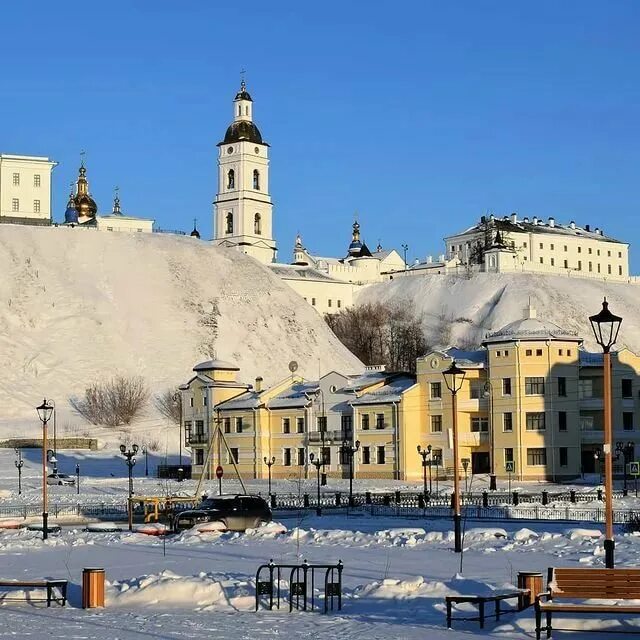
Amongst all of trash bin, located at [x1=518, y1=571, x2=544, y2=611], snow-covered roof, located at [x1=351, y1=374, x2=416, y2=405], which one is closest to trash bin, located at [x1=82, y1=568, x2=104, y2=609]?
trash bin, located at [x1=518, y1=571, x2=544, y2=611]

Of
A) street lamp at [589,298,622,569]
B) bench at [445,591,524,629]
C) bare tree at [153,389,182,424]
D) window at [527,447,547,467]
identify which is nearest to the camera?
bench at [445,591,524,629]

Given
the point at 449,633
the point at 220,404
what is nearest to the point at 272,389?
the point at 220,404

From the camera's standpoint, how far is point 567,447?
7119 cm

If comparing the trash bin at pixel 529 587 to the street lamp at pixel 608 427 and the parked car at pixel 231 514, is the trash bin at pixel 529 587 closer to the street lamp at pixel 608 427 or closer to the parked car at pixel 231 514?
the street lamp at pixel 608 427

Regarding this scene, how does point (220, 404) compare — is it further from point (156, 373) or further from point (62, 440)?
point (156, 373)

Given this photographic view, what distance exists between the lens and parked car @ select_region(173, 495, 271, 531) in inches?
1575

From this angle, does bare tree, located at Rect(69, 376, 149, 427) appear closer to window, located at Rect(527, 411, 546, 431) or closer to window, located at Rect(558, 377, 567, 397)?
window, located at Rect(527, 411, 546, 431)

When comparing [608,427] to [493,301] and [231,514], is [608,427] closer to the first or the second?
[231,514]

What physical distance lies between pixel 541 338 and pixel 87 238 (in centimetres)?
9087

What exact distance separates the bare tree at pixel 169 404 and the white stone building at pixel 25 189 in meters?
37.1

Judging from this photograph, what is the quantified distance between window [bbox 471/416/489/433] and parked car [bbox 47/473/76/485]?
20317mm

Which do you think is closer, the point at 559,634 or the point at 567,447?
the point at 559,634

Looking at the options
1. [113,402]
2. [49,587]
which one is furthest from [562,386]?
[113,402]

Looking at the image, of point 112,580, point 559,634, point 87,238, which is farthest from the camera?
point 87,238
